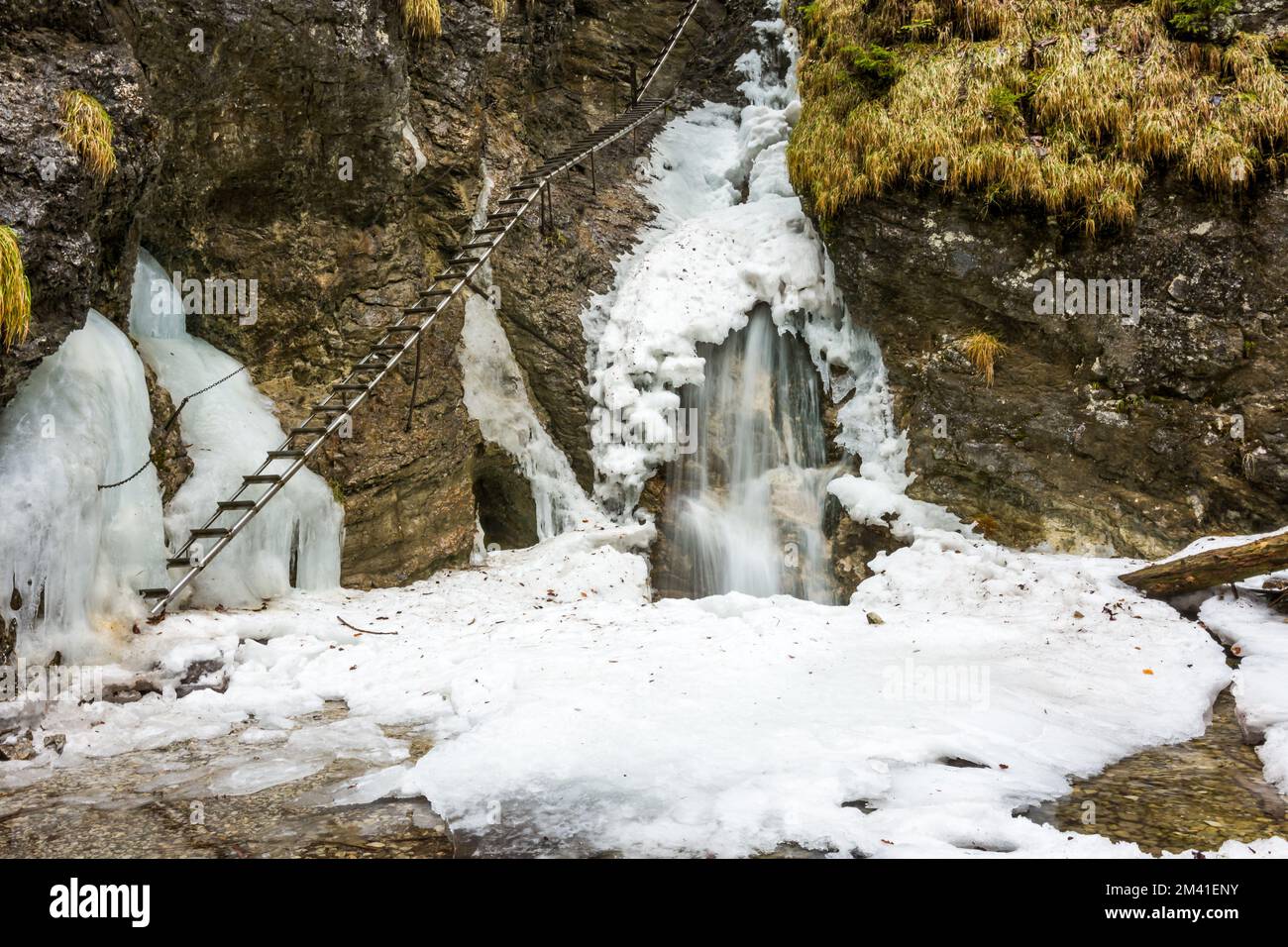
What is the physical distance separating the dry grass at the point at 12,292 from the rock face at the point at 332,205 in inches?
8.9

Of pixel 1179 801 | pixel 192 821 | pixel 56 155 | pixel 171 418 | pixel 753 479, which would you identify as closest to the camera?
pixel 192 821

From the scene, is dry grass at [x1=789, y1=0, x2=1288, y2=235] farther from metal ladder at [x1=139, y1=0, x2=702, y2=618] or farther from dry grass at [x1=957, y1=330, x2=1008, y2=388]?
metal ladder at [x1=139, y1=0, x2=702, y2=618]

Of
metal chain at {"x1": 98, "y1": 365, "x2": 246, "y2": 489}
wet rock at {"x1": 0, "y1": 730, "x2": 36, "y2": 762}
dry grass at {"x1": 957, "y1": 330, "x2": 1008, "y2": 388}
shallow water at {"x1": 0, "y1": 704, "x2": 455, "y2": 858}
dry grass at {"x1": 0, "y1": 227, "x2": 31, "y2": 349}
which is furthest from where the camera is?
dry grass at {"x1": 957, "y1": 330, "x2": 1008, "y2": 388}

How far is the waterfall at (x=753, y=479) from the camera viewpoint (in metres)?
10.2

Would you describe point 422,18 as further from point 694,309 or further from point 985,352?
point 985,352

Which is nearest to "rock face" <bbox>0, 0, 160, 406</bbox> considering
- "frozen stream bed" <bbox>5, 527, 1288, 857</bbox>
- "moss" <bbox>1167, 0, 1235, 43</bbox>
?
"frozen stream bed" <bbox>5, 527, 1288, 857</bbox>

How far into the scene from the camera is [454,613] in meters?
7.98

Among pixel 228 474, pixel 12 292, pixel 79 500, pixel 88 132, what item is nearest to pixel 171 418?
pixel 228 474

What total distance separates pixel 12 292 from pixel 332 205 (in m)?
4.28

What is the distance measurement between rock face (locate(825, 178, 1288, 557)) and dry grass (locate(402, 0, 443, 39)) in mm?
5210

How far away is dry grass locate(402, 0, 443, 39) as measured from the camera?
9.49 m

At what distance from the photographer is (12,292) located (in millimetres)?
5176

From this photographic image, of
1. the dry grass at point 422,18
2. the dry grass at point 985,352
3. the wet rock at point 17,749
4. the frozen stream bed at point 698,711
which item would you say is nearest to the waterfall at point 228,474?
the frozen stream bed at point 698,711
